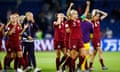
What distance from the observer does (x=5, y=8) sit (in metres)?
47.8

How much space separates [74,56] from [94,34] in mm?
4376

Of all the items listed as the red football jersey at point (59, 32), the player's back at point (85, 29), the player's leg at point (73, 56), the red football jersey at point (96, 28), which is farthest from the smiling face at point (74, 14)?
the red football jersey at point (96, 28)

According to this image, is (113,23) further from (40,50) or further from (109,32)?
(40,50)

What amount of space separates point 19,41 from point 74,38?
2224 mm

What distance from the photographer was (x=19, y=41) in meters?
21.7

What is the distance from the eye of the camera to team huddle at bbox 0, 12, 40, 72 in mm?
21375

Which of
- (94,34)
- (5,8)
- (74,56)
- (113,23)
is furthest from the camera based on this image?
(5,8)

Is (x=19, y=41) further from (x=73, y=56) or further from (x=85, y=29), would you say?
(x=85, y=29)

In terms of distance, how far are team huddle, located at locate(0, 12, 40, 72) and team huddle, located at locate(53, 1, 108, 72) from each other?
1.02 metres

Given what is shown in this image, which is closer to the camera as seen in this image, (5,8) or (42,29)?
(42,29)

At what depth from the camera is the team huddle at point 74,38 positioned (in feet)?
67.7

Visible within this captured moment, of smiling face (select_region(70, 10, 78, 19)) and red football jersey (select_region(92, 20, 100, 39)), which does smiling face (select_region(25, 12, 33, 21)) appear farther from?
red football jersey (select_region(92, 20, 100, 39))

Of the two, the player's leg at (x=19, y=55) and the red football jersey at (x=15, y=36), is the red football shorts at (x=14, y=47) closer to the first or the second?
the player's leg at (x=19, y=55)

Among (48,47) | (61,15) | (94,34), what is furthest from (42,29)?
(61,15)
